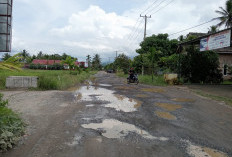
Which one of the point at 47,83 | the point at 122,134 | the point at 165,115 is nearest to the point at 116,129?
the point at 122,134

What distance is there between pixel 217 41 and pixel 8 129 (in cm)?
1393

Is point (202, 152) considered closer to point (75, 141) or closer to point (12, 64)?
point (75, 141)

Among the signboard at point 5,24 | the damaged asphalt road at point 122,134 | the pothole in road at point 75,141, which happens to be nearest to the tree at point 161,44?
the damaged asphalt road at point 122,134

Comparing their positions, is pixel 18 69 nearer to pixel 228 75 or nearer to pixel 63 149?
pixel 63 149

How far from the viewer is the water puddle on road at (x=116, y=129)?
158 inches

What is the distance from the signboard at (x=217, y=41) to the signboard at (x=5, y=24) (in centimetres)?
1238

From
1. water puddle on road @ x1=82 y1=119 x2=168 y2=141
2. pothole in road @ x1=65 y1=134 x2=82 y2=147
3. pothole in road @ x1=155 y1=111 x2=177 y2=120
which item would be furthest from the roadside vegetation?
pothole in road @ x1=155 y1=111 x2=177 y2=120

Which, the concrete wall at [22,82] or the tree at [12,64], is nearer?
the tree at [12,64]

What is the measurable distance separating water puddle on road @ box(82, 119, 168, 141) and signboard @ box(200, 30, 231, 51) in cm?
1079

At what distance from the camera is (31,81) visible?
38.8ft

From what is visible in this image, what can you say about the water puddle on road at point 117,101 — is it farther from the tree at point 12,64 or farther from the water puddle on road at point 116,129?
the tree at point 12,64

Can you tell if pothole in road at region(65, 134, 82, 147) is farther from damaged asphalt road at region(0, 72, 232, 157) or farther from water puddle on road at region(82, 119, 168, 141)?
water puddle on road at region(82, 119, 168, 141)

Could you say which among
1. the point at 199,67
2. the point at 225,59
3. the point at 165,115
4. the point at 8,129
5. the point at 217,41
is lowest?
the point at 165,115

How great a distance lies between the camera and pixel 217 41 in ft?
44.0
